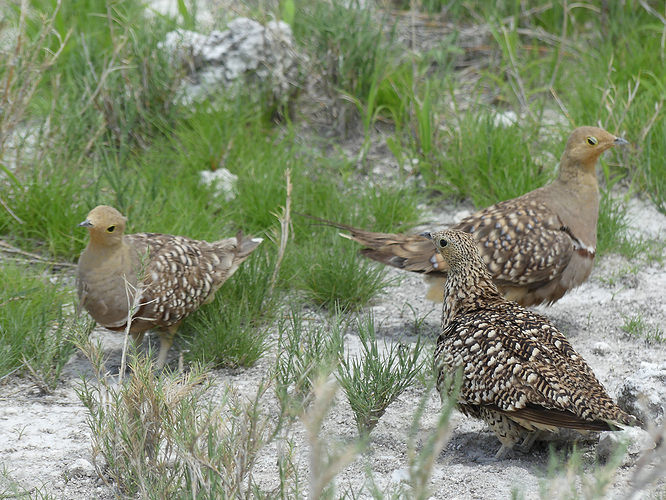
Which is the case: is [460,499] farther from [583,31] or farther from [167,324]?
[583,31]

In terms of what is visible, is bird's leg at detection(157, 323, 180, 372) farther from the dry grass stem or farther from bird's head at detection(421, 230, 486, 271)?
bird's head at detection(421, 230, 486, 271)

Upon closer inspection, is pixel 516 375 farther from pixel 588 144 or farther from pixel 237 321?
pixel 588 144

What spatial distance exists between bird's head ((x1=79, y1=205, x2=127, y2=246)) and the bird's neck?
1.70 meters

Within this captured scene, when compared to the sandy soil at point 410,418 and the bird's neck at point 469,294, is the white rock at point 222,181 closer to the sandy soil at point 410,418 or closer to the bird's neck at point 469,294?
the sandy soil at point 410,418

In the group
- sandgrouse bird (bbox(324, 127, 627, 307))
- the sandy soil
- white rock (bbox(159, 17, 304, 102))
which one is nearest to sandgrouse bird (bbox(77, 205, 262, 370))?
the sandy soil

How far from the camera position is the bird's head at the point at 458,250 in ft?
11.9

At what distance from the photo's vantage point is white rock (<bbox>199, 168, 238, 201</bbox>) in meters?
5.48

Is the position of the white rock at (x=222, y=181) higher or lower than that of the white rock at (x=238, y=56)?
lower

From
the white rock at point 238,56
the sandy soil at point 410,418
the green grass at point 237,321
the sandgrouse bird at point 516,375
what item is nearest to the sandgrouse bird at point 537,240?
the sandy soil at point 410,418

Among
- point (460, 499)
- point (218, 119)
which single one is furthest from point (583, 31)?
point (460, 499)

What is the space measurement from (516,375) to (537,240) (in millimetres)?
1483

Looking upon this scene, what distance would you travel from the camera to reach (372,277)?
4773 millimetres

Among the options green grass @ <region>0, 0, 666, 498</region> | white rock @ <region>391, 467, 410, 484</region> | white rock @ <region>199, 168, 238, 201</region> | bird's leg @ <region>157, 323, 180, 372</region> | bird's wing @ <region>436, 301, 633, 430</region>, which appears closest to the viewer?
bird's wing @ <region>436, 301, 633, 430</region>

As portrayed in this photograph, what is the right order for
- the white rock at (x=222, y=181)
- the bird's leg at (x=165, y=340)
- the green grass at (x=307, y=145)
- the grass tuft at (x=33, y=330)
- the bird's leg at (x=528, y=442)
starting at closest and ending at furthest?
the bird's leg at (x=528, y=442) → the grass tuft at (x=33, y=330) → the bird's leg at (x=165, y=340) → the green grass at (x=307, y=145) → the white rock at (x=222, y=181)
